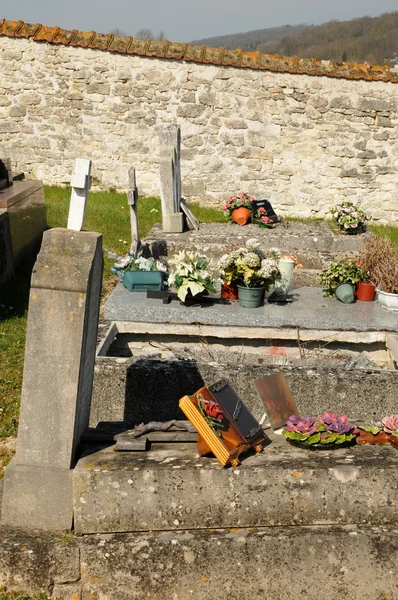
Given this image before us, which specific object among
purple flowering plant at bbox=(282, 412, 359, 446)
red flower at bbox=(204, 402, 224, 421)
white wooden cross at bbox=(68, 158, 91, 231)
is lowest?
purple flowering plant at bbox=(282, 412, 359, 446)

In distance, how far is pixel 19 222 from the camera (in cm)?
941

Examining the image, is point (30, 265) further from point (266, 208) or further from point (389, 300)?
point (389, 300)

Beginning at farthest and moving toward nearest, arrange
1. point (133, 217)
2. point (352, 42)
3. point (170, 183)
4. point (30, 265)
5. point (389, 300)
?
point (352, 42) < point (170, 183) < point (30, 265) < point (133, 217) < point (389, 300)

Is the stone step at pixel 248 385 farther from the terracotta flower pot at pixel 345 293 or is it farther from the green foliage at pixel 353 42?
the green foliage at pixel 353 42

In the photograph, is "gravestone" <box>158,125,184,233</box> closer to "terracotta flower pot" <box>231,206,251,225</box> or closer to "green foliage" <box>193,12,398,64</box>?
"terracotta flower pot" <box>231,206,251,225</box>

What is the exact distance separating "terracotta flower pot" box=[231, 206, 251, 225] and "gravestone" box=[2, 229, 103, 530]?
25.8 ft

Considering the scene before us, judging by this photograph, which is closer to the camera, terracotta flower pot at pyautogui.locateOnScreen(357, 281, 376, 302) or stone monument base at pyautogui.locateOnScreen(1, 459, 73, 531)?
stone monument base at pyautogui.locateOnScreen(1, 459, 73, 531)

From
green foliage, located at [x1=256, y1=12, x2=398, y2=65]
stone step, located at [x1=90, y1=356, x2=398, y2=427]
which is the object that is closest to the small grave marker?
stone step, located at [x1=90, y1=356, x2=398, y2=427]

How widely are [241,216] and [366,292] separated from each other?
Result: 160 inches

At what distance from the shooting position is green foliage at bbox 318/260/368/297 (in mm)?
8047

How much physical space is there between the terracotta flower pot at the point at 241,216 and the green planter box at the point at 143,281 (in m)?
4.01

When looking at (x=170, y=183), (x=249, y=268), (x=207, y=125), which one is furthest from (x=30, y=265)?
(x=207, y=125)

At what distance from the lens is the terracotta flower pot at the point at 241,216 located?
11.6 m

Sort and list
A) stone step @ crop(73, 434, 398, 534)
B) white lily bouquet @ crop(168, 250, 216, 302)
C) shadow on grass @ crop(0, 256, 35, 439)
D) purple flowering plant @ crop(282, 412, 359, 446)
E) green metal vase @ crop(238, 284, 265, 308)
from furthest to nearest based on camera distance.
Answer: green metal vase @ crop(238, 284, 265, 308) < white lily bouquet @ crop(168, 250, 216, 302) < shadow on grass @ crop(0, 256, 35, 439) < purple flowering plant @ crop(282, 412, 359, 446) < stone step @ crop(73, 434, 398, 534)
